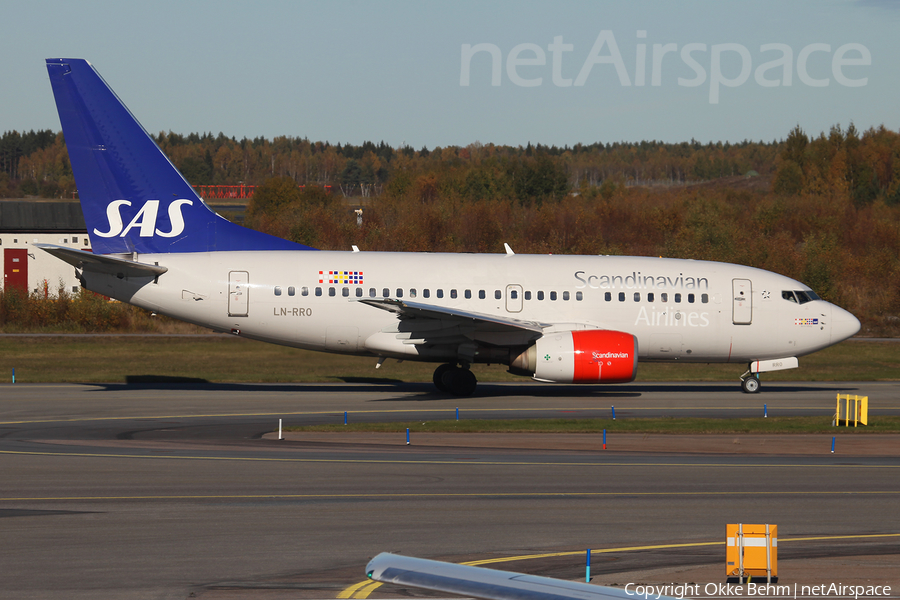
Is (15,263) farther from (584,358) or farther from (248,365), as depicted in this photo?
(584,358)

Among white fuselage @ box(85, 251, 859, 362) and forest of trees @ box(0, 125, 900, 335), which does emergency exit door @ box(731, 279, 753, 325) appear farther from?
forest of trees @ box(0, 125, 900, 335)

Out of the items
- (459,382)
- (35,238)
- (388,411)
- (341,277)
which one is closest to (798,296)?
(459,382)

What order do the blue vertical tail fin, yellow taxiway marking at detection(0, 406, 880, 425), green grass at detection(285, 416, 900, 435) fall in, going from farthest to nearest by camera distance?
the blue vertical tail fin < yellow taxiway marking at detection(0, 406, 880, 425) < green grass at detection(285, 416, 900, 435)

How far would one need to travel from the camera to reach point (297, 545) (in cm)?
1337

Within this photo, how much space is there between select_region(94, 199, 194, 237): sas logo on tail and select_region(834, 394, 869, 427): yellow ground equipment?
2194 cm

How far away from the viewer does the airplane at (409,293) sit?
30188 mm

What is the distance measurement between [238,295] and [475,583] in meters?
26.4

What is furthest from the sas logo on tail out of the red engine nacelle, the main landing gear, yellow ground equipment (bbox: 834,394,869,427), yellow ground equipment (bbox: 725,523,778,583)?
yellow ground equipment (bbox: 725,523,778,583)

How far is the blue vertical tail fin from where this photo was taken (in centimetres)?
3067

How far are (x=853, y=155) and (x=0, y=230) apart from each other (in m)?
116

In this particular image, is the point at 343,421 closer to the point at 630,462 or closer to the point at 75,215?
the point at 630,462

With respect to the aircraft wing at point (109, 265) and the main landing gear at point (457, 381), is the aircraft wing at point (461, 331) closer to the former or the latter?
the main landing gear at point (457, 381)

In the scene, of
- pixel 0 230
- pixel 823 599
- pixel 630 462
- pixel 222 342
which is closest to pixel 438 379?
pixel 630 462

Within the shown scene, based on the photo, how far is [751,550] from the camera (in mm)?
11453
